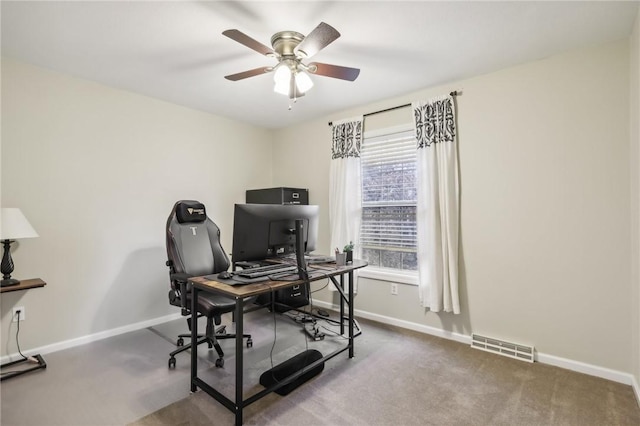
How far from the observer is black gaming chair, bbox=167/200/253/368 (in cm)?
248

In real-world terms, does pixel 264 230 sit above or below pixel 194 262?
above

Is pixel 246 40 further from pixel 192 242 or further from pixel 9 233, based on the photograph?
pixel 9 233

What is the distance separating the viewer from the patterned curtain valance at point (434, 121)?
301 cm

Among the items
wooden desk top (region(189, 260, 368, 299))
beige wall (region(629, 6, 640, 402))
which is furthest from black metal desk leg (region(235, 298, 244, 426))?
beige wall (region(629, 6, 640, 402))

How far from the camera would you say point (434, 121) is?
3100 millimetres

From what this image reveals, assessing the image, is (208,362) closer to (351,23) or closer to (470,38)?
(351,23)

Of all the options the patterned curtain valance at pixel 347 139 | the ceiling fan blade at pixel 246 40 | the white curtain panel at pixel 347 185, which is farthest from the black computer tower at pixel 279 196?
the ceiling fan blade at pixel 246 40

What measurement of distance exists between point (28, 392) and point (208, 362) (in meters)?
1.17

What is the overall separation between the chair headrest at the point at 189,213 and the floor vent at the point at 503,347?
2833 millimetres

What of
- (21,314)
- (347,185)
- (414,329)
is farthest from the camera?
(347,185)

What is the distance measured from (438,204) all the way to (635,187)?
4.52ft

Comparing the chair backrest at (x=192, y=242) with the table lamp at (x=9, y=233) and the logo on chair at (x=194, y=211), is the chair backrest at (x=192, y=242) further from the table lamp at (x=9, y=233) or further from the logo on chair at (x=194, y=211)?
the table lamp at (x=9, y=233)

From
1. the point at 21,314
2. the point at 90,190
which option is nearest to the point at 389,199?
the point at 90,190

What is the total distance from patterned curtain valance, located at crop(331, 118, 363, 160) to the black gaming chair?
1.78 m
